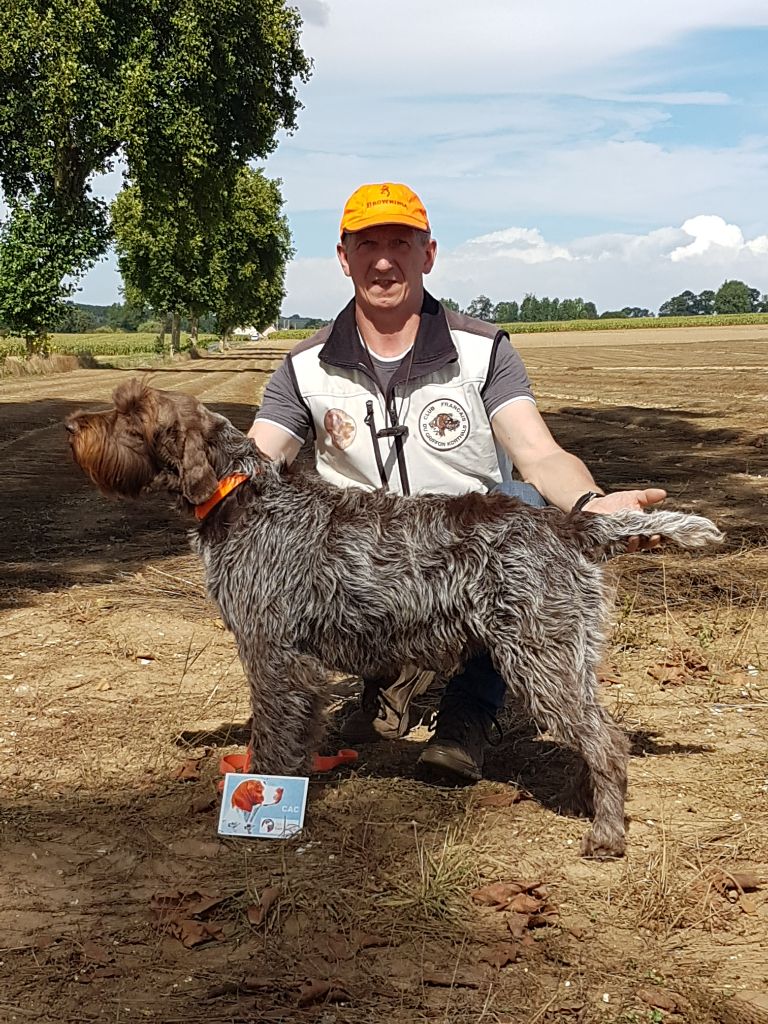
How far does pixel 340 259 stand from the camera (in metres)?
5.32

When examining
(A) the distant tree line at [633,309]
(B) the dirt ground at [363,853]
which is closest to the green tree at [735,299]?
(A) the distant tree line at [633,309]

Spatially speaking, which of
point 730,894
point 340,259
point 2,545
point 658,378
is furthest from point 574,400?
point 730,894

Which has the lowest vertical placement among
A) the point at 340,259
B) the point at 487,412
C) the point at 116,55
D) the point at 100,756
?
the point at 100,756

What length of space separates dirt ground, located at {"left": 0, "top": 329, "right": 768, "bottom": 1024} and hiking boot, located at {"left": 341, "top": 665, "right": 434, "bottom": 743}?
103 millimetres

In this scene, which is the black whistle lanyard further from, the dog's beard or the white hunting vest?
the dog's beard

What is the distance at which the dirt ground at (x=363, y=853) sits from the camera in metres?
3.16

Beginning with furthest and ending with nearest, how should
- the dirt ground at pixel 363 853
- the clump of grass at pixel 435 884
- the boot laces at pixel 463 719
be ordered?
1. the boot laces at pixel 463 719
2. the clump of grass at pixel 435 884
3. the dirt ground at pixel 363 853

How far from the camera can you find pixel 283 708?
4.38 m

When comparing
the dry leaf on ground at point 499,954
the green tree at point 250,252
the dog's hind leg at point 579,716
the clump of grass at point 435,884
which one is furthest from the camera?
the green tree at point 250,252

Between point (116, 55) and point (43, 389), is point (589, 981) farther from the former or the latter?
point (116, 55)

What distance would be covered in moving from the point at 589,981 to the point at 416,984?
0.54 meters

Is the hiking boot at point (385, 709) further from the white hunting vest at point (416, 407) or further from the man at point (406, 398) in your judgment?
the white hunting vest at point (416, 407)

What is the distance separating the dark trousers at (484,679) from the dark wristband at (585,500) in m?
0.42

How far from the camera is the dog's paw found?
13.3ft
